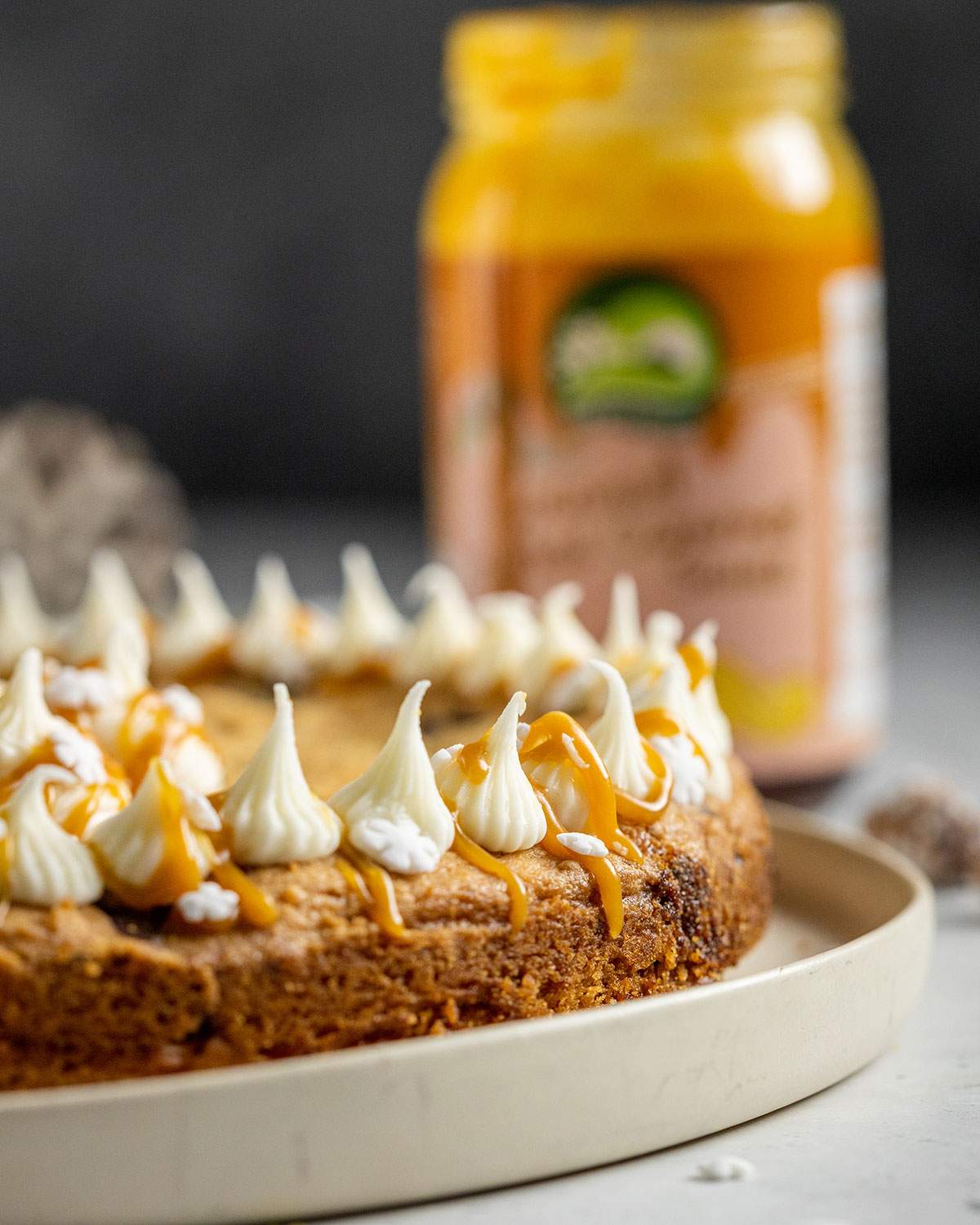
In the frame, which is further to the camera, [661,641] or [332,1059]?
[661,641]

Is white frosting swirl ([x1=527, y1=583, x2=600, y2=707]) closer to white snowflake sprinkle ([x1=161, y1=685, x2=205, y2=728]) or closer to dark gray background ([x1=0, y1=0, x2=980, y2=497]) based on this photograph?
A: white snowflake sprinkle ([x1=161, y1=685, x2=205, y2=728])

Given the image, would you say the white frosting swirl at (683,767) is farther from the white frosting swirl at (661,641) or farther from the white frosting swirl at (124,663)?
the white frosting swirl at (124,663)

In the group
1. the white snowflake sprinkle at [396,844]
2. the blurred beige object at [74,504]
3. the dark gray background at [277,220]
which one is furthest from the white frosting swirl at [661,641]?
the dark gray background at [277,220]

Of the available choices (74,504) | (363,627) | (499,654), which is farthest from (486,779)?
(74,504)

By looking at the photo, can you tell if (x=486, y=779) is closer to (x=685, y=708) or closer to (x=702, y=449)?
(x=685, y=708)

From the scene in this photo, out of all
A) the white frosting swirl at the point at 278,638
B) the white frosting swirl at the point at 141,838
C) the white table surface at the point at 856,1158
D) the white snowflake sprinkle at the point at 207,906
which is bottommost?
the white table surface at the point at 856,1158

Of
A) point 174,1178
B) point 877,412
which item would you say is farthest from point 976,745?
point 174,1178

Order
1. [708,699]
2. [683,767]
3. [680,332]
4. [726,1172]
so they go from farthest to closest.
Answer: [680,332] < [708,699] < [683,767] < [726,1172]
